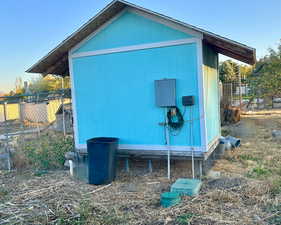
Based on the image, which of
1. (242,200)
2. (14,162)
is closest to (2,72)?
(14,162)

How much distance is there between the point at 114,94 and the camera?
5.66 metres

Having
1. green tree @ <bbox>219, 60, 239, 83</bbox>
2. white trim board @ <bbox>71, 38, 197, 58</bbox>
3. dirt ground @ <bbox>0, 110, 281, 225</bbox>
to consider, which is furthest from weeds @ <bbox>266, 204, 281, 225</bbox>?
green tree @ <bbox>219, 60, 239, 83</bbox>

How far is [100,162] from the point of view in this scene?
500 cm

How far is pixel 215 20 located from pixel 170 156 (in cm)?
816

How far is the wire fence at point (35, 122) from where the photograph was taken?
7837 millimetres

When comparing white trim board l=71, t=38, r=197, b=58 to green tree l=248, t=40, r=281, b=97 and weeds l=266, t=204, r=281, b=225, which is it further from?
green tree l=248, t=40, r=281, b=97

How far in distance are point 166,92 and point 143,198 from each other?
204 centimetres

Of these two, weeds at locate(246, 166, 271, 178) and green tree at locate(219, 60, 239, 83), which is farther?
green tree at locate(219, 60, 239, 83)

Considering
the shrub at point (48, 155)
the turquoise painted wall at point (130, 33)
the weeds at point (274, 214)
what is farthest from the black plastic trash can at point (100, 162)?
the weeds at point (274, 214)

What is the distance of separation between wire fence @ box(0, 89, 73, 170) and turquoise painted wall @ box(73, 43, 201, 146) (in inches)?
46.1

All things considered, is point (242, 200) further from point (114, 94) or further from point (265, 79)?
point (265, 79)

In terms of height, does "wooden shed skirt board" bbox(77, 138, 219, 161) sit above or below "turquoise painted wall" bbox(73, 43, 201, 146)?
below

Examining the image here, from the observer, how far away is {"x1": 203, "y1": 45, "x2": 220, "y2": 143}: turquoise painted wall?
213 inches

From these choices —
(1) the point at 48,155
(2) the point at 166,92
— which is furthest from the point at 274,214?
(1) the point at 48,155
